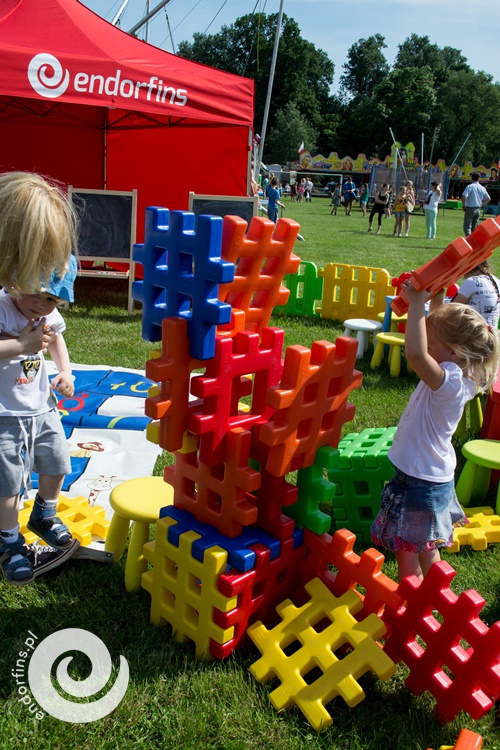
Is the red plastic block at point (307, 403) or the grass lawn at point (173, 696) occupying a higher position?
the red plastic block at point (307, 403)

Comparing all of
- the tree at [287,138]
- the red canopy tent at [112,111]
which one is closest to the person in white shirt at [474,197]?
the red canopy tent at [112,111]

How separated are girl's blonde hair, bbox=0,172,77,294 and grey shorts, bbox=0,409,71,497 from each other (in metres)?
0.53

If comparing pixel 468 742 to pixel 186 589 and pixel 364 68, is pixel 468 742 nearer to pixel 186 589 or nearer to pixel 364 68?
pixel 186 589

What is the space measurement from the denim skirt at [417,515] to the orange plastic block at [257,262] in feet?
2.74

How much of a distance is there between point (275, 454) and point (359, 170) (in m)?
55.6

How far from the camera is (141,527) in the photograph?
267 centimetres

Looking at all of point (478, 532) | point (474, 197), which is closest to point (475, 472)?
point (478, 532)

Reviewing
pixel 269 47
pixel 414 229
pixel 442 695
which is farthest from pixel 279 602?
pixel 269 47

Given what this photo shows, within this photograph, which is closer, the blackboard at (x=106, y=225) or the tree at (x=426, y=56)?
the blackboard at (x=106, y=225)

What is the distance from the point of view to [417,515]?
95.3 inches

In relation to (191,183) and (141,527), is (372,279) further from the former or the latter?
(141,527)

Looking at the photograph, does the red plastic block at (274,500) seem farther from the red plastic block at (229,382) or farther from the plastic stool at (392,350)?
the plastic stool at (392,350)

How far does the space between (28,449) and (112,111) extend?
7455 mm

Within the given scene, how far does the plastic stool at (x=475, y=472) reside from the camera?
352cm
